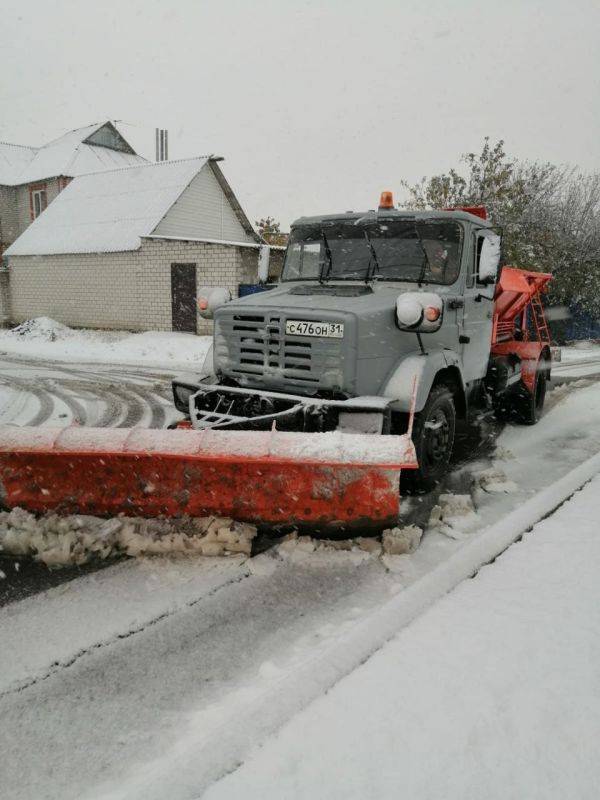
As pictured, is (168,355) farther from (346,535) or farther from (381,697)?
(381,697)

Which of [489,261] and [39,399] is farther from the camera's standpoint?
[39,399]

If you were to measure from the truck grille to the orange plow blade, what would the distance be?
861 mm

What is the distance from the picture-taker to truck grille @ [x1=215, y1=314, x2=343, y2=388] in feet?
12.5

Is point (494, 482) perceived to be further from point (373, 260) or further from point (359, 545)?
point (373, 260)

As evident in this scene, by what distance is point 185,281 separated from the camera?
17.7 metres

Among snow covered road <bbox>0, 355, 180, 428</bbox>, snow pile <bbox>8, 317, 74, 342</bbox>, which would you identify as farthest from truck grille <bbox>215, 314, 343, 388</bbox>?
snow pile <bbox>8, 317, 74, 342</bbox>

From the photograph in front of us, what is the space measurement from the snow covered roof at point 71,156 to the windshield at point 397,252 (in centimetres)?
2766

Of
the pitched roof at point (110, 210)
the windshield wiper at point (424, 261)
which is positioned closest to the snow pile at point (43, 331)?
the pitched roof at point (110, 210)

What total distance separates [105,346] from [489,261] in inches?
528

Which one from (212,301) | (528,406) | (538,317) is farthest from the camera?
(538,317)

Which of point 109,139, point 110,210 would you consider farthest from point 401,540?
point 109,139

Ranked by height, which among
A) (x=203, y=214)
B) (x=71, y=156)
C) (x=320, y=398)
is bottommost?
(x=320, y=398)

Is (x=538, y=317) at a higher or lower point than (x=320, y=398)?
higher

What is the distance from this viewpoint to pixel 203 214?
2203 cm
